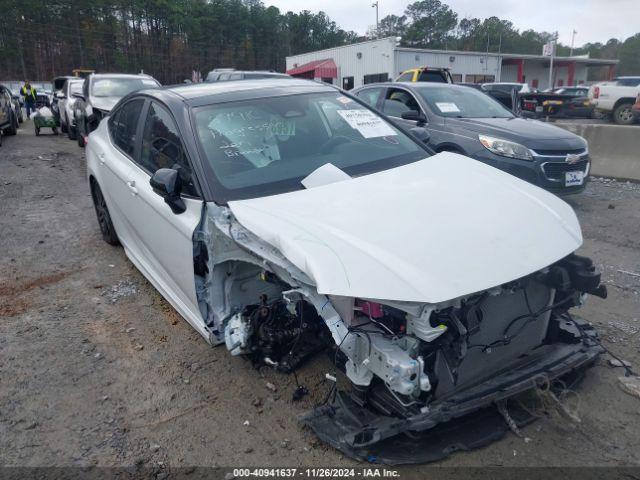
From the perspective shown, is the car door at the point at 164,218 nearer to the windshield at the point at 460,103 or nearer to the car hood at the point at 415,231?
the car hood at the point at 415,231

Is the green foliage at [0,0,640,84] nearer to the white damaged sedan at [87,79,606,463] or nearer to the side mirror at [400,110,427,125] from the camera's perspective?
the side mirror at [400,110,427,125]

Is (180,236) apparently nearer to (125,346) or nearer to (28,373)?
(125,346)

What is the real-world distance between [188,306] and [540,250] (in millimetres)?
2177

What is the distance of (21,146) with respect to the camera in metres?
13.5

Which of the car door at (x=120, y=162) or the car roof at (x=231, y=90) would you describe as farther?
the car door at (x=120, y=162)

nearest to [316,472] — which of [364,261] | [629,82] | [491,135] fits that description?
[364,261]

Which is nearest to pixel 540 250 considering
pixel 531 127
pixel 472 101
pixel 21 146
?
pixel 531 127

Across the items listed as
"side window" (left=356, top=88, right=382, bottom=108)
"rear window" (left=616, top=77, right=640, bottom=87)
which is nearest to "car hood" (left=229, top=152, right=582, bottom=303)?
"side window" (left=356, top=88, right=382, bottom=108)

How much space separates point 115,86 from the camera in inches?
452

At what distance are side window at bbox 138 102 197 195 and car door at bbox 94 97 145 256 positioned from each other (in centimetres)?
26

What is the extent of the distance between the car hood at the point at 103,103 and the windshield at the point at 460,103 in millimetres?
6758

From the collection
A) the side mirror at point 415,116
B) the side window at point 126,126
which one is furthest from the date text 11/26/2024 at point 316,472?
the side mirror at point 415,116

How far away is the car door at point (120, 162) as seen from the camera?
13.3 ft

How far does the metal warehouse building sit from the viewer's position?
94.7ft
